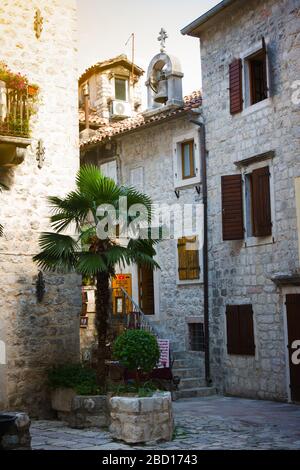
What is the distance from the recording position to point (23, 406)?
433 inches

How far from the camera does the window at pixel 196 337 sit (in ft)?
52.1

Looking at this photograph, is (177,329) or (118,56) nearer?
(177,329)

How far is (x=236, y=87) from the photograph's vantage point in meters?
14.6

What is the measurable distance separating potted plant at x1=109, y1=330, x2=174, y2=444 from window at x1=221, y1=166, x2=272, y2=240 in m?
5.00

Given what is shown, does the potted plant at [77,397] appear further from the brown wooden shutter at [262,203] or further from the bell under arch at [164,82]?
the bell under arch at [164,82]

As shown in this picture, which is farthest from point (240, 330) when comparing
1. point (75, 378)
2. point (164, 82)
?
point (164, 82)

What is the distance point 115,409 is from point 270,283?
17.8 feet

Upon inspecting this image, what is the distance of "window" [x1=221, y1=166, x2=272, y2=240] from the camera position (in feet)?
44.5

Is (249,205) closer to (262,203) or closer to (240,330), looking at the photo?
(262,203)

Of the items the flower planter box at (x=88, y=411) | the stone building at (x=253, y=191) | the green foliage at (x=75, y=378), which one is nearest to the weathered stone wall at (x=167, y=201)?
the stone building at (x=253, y=191)

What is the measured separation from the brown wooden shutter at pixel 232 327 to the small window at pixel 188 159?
361 centimetres

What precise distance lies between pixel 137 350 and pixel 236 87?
744 centimetres

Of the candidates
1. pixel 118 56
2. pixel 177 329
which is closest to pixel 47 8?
pixel 177 329

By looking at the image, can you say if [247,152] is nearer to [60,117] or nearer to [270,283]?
[270,283]
